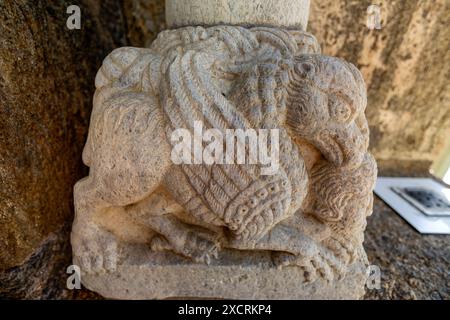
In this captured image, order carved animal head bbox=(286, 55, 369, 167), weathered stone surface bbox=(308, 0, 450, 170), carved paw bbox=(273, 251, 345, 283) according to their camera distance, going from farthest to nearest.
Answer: weathered stone surface bbox=(308, 0, 450, 170), carved paw bbox=(273, 251, 345, 283), carved animal head bbox=(286, 55, 369, 167)

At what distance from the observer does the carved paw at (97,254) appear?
1095mm

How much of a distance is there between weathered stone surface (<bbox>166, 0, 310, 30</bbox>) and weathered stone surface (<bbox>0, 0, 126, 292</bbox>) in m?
0.56

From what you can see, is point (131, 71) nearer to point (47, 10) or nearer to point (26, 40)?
point (26, 40)

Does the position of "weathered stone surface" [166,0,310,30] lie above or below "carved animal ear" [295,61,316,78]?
above

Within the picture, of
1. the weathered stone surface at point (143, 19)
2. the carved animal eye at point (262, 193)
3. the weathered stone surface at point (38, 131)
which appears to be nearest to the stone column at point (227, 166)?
the carved animal eye at point (262, 193)

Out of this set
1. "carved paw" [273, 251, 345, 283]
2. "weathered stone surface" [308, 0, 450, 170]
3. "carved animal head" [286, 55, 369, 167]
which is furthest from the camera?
"weathered stone surface" [308, 0, 450, 170]

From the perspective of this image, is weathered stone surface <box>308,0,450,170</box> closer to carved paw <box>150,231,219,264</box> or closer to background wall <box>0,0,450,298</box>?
background wall <box>0,0,450,298</box>

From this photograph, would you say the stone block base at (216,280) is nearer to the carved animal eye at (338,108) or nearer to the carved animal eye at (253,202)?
the carved animal eye at (253,202)

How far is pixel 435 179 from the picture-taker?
7.10 feet

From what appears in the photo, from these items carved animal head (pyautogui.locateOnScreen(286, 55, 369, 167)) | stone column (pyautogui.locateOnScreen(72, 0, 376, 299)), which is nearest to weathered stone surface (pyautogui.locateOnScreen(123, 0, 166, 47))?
stone column (pyautogui.locateOnScreen(72, 0, 376, 299))

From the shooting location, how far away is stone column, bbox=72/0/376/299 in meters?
0.88

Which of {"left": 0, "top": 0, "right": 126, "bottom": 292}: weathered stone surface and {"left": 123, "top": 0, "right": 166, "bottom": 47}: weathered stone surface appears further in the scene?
{"left": 123, "top": 0, "right": 166, "bottom": 47}: weathered stone surface

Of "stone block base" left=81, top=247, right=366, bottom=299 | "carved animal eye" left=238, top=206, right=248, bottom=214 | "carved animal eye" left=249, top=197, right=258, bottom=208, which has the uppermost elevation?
"carved animal eye" left=249, top=197, right=258, bottom=208

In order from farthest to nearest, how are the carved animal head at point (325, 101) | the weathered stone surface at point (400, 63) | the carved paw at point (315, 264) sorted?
the weathered stone surface at point (400, 63) → the carved paw at point (315, 264) → the carved animal head at point (325, 101)
